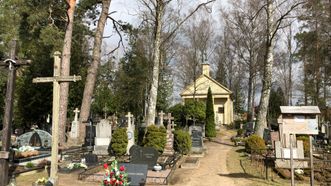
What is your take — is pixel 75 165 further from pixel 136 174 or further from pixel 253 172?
pixel 253 172

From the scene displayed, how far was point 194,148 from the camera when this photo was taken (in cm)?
1894

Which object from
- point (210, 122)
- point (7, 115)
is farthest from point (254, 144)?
point (210, 122)

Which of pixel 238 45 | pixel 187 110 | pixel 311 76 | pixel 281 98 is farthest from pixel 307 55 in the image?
pixel 281 98

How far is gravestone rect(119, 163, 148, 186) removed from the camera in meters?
9.12

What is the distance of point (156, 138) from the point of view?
16719mm

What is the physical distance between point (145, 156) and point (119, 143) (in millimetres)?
3975

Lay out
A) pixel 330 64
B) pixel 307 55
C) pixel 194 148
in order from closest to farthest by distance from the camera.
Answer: pixel 194 148 → pixel 330 64 → pixel 307 55

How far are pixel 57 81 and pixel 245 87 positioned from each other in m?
43.2

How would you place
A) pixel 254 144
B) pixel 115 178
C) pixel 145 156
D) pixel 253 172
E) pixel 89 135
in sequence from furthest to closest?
pixel 89 135 < pixel 254 144 < pixel 145 156 < pixel 253 172 < pixel 115 178

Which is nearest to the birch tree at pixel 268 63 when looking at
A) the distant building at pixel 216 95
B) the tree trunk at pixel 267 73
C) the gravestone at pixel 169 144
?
the tree trunk at pixel 267 73

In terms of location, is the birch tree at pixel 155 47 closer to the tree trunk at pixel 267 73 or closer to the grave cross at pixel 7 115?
the tree trunk at pixel 267 73

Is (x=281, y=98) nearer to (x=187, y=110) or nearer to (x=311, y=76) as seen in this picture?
(x=311, y=76)

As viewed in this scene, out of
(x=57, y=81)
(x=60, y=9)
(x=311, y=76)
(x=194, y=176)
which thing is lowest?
(x=194, y=176)

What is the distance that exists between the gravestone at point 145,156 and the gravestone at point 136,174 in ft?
10.7
